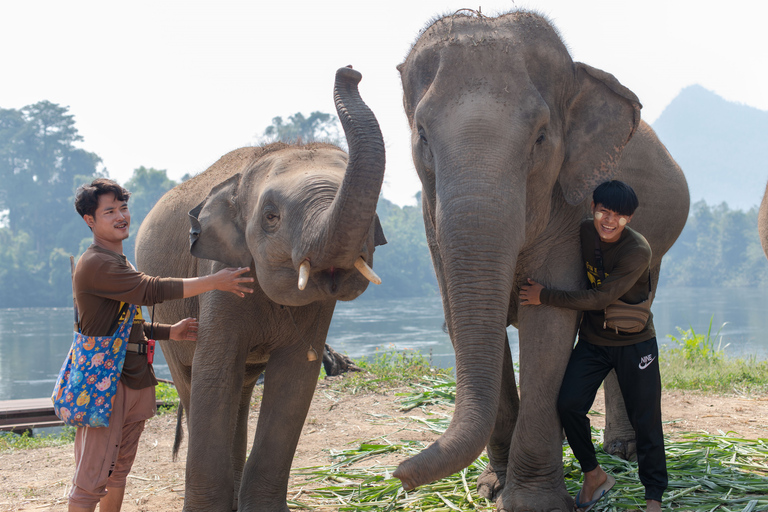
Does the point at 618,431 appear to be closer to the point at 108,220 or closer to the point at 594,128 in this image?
the point at 594,128

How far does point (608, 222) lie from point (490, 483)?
64.7 inches

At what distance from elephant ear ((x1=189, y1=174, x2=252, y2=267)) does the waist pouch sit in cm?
184

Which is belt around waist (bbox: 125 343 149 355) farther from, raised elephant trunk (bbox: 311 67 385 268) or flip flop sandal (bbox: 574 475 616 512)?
flip flop sandal (bbox: 574 475 616 512)

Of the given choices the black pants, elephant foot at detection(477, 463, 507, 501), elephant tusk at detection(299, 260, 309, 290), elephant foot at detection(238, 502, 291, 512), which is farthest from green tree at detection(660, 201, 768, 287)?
elephant tusk at detection(299, 260, 309, 290)

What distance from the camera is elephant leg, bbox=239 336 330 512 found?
142 inches

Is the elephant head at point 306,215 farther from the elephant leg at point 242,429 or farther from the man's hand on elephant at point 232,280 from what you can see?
the elephant leg at point 242,429

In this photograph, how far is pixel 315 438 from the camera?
5871 millimetres

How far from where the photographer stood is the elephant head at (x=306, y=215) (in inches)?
111

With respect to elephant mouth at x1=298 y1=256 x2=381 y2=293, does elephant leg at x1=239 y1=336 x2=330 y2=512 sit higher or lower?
lower

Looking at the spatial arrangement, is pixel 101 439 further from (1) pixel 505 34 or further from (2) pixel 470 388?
(1) pixel 505 34

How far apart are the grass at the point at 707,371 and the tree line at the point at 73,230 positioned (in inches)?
2264

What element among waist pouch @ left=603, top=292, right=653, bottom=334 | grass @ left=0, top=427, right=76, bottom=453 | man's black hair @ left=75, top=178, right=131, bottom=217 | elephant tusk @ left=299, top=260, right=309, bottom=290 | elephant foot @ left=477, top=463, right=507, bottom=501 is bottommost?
grass @ left=0, top=427, right=76, bottom=453

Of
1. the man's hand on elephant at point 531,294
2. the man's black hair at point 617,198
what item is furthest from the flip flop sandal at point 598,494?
the man's black hair at point 617,198

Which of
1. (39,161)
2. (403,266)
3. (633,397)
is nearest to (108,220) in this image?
(633,397)
